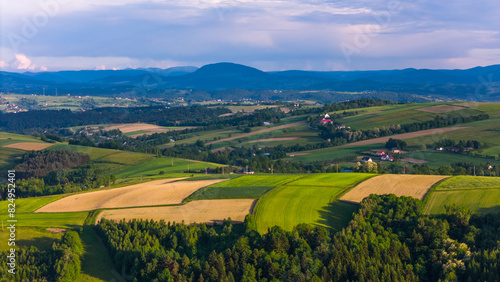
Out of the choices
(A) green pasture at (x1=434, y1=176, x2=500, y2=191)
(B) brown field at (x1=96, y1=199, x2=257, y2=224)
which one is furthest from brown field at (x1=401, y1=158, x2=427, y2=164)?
(B) brown field at (x1=96, y1=199, x2=257, y2=224)

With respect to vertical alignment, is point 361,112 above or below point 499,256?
above

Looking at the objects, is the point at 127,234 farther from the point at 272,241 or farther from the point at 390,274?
the point at 390,274

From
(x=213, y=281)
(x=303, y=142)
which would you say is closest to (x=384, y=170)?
(x=303, y=142)

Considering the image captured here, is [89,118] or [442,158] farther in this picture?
[89,118]

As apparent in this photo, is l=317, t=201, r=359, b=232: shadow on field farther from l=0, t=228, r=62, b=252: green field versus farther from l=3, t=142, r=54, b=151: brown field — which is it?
l=3, t=142, r=54, b=151: brown field

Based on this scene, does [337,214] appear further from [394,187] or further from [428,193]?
[428,193]

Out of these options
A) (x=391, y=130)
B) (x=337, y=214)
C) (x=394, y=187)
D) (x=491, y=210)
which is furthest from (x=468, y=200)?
(x=391, y=130)
